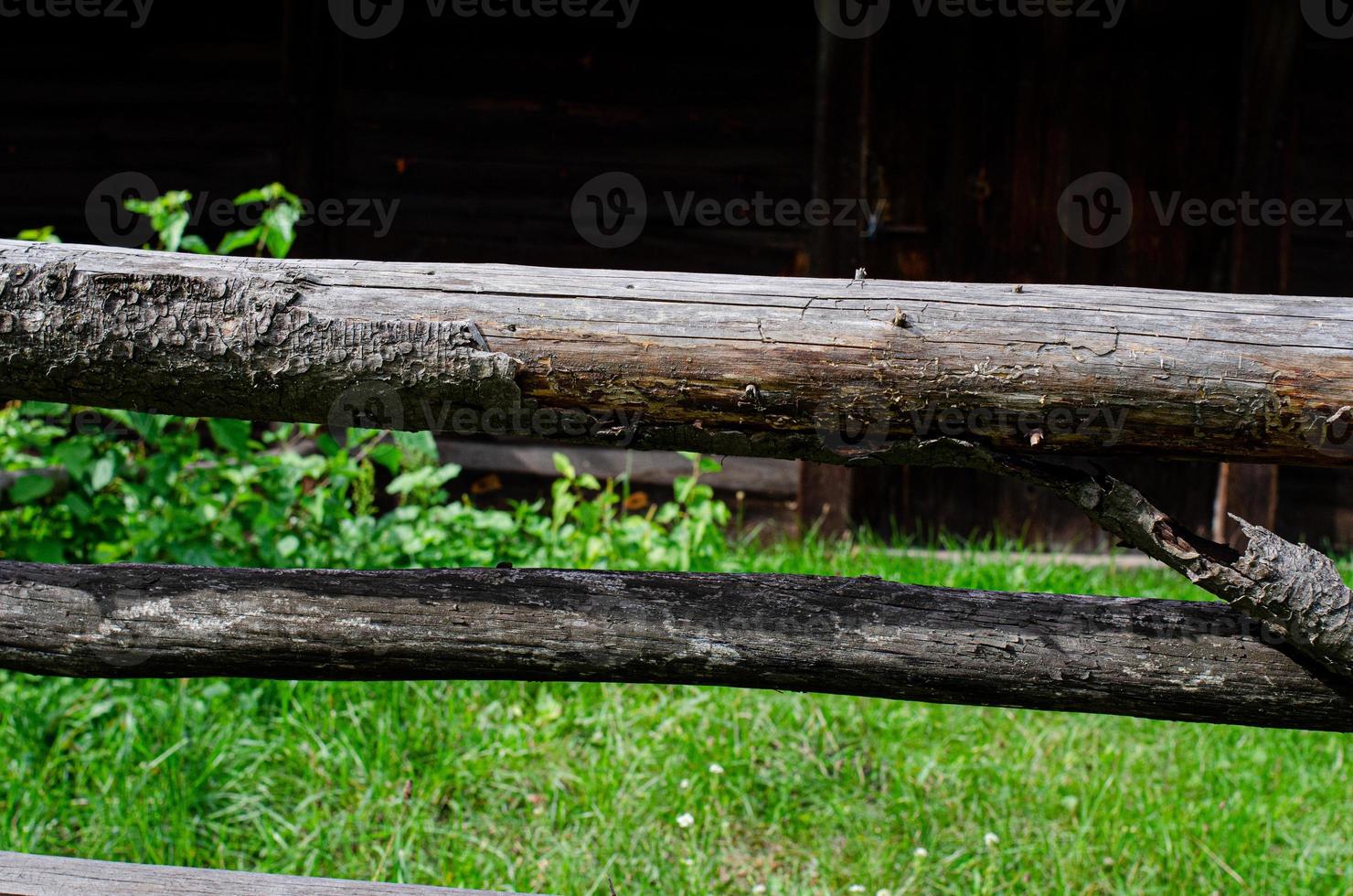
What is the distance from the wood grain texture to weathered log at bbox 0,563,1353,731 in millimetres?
238

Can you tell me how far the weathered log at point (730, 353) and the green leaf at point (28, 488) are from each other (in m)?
1.78

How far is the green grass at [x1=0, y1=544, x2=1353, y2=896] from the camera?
2.14 metres

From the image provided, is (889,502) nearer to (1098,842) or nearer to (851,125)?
(851,125)

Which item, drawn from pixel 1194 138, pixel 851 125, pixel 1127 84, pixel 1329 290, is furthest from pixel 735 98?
pixel 1329 290

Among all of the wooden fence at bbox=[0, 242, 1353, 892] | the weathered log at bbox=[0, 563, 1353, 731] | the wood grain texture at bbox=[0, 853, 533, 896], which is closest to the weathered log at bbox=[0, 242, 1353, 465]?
the wooden fence at bbox=[0, 242, 1353, 892]

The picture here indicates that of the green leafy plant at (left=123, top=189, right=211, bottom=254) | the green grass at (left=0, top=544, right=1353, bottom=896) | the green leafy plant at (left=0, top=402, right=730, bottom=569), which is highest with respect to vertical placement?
the green leafy plant at (left=123, top=189, right=211, bottom=254)

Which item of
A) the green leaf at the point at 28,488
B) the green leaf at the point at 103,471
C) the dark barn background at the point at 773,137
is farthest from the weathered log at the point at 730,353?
the dark barn background at the point at 773,137

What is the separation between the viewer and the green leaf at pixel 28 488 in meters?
2.57

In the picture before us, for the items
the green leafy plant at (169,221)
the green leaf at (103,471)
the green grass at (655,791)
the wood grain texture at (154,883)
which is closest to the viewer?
the wood grain texture at (154,883)

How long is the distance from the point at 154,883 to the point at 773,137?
3.27m

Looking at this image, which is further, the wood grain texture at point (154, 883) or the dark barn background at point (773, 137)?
the dark barn background at point (773, 137)

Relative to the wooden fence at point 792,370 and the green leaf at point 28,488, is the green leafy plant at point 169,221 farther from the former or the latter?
the wooden fence at point 792,370

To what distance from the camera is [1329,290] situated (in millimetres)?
3809

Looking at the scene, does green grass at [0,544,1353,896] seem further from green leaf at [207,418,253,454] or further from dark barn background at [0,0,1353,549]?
dark barn background at [0,0,1353,549]
